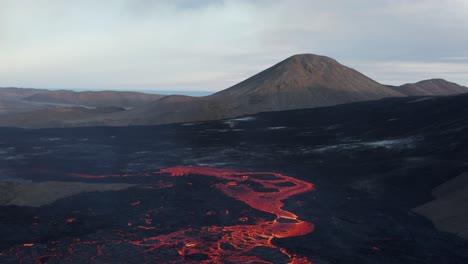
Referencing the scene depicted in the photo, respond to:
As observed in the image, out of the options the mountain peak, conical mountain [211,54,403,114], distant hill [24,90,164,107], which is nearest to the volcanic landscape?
conical mountain [211,54,403,114]

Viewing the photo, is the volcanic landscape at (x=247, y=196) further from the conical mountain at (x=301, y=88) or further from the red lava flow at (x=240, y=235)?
the conical mountain at (x=301, y=88)

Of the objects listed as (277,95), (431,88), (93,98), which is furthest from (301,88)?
(93,98)

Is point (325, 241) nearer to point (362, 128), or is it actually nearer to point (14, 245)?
point (14, 245)

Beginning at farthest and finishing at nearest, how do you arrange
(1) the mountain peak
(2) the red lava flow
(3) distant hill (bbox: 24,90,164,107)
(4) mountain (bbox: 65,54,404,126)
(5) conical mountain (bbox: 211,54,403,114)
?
(3) distant hill (bbox: 24,90,164,107) → (1) the mountain peak → (5) conical mountain (bbox: 211,54,403,114) → (4) mountain (bbox: 65,54,404,126) → (2) the red lava flow

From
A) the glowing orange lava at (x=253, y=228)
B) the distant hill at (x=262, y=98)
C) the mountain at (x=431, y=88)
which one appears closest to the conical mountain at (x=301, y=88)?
the distant hill at (x=262, y=98)

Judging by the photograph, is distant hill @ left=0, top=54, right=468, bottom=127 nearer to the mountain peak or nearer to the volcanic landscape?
the mountain peak
